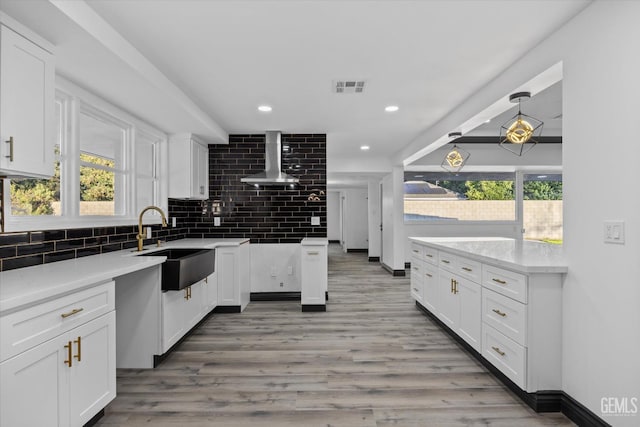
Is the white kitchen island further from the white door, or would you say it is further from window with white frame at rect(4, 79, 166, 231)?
window with white frame at rect(4, 79, 166, 231)

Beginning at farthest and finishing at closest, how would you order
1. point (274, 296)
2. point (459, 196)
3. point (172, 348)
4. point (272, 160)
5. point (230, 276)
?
point (459, 196) < point (274, 296) < point (272, 160) < point (230, 276) < point (172, 348)

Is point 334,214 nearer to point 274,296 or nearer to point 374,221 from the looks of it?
point 374,221

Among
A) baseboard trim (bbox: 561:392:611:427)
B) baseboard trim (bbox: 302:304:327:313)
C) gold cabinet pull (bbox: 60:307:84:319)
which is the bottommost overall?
baseboard trim (bbox: 302:304:327:313)

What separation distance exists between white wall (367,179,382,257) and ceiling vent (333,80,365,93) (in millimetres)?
→ 6004

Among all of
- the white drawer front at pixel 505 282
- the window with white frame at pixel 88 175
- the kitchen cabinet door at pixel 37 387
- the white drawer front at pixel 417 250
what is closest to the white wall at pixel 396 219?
the white drawer front at pixel 417 250

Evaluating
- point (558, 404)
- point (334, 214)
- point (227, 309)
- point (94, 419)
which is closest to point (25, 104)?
point (94, 419)

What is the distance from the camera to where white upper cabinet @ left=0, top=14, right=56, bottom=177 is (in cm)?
166

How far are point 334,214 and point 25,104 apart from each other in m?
12.3

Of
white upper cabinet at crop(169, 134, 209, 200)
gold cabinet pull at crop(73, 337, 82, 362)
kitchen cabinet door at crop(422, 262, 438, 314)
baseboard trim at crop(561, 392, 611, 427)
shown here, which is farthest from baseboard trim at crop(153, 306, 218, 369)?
baseboard trim at crop(561, 392, 611, 427)

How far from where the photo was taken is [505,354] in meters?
2.32

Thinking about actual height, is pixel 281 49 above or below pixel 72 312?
above

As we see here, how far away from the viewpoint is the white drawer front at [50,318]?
135 centimetres

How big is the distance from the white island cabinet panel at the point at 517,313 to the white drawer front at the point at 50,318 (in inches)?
99.3

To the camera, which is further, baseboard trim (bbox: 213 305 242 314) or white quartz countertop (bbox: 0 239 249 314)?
baseboard trim (bbox: 213 305 242 314)
